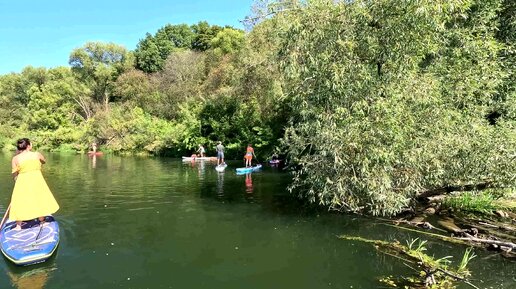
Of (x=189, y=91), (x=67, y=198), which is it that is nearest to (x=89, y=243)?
(x=67, y=198)

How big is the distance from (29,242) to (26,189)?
48.0 inches

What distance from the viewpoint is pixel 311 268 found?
8922 millimetres

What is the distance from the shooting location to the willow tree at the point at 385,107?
38.0 ft

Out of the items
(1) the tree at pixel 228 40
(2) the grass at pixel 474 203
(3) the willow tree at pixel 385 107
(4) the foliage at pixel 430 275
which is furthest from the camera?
(1) the tree at pixel 228 40

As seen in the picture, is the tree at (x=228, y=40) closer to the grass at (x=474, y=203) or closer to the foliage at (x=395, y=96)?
the foliage at (x=395, y=96)

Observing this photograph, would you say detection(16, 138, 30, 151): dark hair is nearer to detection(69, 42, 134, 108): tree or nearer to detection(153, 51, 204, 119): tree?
detection(153, 51, 204, 119): tree

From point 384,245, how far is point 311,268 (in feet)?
7.76

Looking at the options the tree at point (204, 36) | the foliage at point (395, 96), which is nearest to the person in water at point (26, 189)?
the foliage at point (395, 96)

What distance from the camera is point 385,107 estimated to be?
1123 centimetres

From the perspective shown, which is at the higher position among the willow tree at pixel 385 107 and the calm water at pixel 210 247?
the willow tree at pixel 385 107

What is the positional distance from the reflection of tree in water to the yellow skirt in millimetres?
1421

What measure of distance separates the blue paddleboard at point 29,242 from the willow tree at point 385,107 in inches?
277

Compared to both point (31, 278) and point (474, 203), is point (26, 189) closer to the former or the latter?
point (31, 278)

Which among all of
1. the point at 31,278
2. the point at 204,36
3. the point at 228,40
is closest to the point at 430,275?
the point at 31,278
